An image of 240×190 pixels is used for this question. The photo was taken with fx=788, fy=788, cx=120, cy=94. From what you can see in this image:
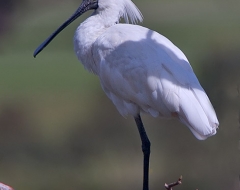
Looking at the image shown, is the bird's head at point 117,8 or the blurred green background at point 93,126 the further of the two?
the blurred green background at point 93,126

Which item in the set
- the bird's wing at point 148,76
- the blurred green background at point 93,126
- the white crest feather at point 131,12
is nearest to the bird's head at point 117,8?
the white crest feather at point 131,12

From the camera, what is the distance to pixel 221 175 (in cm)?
712

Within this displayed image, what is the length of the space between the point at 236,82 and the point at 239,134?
1.45m

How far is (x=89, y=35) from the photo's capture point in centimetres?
407

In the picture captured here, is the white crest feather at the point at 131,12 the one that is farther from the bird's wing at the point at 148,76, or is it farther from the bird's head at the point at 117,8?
the bird's wing at the point at 148,76

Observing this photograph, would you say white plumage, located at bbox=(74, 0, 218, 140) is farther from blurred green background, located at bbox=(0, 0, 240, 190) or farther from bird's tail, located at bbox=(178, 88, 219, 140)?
blurred green background, located at bbox=(0, 0, 240, 190)

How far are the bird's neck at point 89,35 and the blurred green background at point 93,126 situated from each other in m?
2.73

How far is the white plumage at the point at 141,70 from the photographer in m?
3.69

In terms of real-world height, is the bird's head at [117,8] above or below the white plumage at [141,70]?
above

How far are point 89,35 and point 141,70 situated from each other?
0.40 meters

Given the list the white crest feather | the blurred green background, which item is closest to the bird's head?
the white crest feather

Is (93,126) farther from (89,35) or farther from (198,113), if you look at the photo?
(198,113)

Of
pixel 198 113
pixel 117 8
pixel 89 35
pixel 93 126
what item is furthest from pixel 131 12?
pixel 93 126

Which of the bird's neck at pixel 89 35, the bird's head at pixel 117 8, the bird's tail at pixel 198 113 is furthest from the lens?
the bird's head at pixel 117 8
